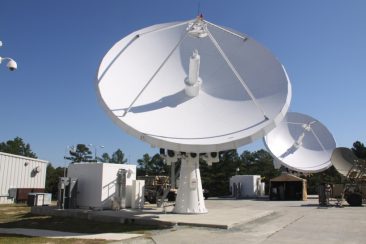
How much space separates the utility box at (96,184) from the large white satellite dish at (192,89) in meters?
4.93

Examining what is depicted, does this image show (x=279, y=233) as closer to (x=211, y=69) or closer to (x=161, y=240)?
(x=161, y=240)

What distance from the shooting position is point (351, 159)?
114 ft

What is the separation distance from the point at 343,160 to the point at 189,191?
17627 millimetres

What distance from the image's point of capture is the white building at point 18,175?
3412 centimetres

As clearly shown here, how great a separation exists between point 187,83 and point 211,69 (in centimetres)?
241

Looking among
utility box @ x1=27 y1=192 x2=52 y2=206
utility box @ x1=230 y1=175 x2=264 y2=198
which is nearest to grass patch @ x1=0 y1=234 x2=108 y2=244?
utility box @ x1=27 y1=192 x2=52 y2=206

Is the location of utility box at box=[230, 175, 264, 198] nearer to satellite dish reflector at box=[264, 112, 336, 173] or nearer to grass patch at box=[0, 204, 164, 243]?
satellite dish reflector at box=[264, 112, 336, 173]

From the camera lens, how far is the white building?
3412 cm

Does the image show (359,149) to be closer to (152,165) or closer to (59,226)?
(152,165)

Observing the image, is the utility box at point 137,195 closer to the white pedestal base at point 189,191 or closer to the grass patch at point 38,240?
the white pedestal base at point 189,191

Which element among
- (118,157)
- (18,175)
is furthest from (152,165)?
(18,175)

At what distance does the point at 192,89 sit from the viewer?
72.1ft

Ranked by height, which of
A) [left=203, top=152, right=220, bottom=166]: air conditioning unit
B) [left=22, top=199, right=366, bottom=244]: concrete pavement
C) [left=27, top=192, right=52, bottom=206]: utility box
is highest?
[left=203, top=152, right=220, bottom=166]: air conditioning unit

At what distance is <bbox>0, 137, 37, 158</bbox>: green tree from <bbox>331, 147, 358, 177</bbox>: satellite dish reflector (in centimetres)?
8685
